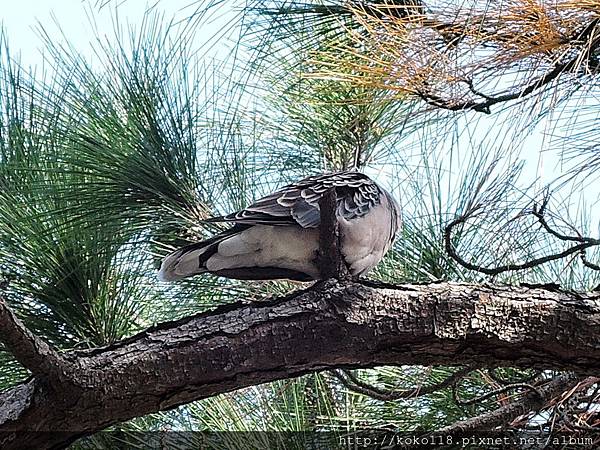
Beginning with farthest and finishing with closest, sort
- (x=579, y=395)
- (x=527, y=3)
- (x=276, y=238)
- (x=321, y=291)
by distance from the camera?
(x=579, y=395), (x=276, y=238), (x=527, y=3), (x=321, y=291)

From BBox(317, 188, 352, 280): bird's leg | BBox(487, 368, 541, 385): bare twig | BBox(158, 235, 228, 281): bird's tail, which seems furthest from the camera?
BBox(487, 368, 541, 385): bare twig

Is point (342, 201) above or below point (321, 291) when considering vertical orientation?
above

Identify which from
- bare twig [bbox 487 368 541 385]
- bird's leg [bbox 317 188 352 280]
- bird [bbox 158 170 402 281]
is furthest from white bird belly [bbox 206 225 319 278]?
bare twig [bbox 487 368 541 385]

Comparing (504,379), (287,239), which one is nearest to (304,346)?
(287,239)

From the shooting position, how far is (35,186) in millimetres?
1392

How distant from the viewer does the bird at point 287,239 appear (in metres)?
1.15

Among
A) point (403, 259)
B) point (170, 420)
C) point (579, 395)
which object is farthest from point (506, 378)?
point (170, 420)

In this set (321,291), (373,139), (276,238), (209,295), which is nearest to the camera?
(321,291)

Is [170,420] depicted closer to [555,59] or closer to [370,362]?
[370,362]

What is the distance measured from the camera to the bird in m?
1.15

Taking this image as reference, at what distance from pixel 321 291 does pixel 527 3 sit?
46 centimetres

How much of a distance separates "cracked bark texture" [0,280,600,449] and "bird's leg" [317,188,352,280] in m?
0.02

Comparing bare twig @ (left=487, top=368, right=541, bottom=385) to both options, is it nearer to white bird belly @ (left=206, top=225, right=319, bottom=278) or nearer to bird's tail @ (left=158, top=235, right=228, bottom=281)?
white bird belly @ (left=206, top=225, right=319, bottom=278)

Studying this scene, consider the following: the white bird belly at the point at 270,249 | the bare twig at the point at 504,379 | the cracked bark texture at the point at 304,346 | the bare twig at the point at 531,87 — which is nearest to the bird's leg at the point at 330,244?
the cracked bark texture at the point at 304,346
